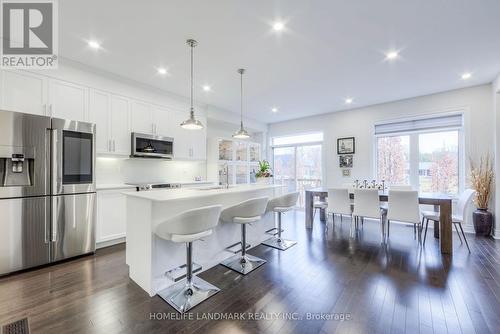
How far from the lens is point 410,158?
16.4 feet

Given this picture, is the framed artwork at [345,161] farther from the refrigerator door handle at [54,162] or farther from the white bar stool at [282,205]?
the refrigerator door handle at [54,162]

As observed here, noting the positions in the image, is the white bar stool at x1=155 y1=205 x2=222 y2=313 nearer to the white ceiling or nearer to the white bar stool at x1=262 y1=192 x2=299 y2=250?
the white bar stool at x1=262 y1=192 x2=299 y2=250

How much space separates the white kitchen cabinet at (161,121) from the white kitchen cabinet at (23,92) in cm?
159

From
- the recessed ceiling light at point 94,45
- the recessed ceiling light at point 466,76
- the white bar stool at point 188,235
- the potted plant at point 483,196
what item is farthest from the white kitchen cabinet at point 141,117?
the potted plant at point 483,196

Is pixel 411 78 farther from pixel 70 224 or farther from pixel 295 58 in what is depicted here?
pixel 70 224

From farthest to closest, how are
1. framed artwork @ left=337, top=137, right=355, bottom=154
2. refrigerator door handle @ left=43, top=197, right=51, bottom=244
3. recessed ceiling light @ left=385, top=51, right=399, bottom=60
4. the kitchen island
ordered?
framed artwork @ left=337, top=137, right=355, bottom=154, recessed ceiling light @ left=385, top=51, right=399, bottom=60, refrigerator door handle @ left=43, top=197, right=51, bottom=244, the kitchen island

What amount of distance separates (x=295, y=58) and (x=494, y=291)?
3.45 m

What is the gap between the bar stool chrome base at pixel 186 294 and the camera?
1.99 metres

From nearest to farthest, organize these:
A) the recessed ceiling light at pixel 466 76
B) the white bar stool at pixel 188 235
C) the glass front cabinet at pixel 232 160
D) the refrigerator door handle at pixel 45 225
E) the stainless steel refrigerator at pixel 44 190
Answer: the white bar stool at pixel 188 235 < the stainless steel refrigerator at pixel 44 190 < the refrigerator door handle at pixel 45 225 < the recessed ceiling light at pixel 466 76 < the glass front cabinet at pixel 232 160

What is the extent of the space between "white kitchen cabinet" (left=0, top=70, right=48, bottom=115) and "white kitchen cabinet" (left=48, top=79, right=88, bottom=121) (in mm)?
83

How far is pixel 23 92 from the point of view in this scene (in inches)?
112

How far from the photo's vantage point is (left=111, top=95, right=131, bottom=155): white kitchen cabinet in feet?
12.1

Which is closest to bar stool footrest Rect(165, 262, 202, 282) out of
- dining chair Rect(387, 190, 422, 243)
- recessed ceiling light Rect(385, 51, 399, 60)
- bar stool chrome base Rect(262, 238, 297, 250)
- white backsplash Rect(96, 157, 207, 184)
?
bar stool chrome base Rect(262, 238, 297, 250)

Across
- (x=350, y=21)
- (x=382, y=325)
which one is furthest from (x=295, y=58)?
(x=382, y=325)
